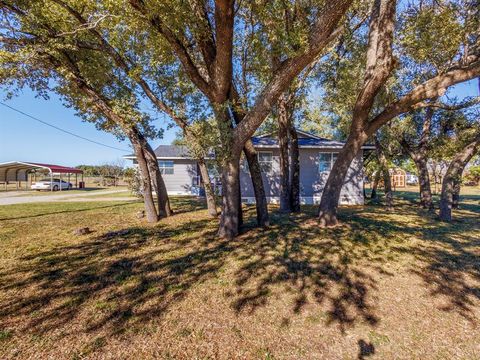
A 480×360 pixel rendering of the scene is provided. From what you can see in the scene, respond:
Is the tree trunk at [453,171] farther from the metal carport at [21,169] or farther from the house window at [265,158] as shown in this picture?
the metal carport at [21,169]

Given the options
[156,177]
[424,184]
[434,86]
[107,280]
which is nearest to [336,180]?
[434,86]

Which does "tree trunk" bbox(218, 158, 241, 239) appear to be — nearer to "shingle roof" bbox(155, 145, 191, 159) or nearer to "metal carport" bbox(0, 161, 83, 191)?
"shingle roof" bbox(155, 145, 191, 159)

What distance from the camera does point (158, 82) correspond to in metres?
7.69

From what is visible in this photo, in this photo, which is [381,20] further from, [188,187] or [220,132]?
[188,187]

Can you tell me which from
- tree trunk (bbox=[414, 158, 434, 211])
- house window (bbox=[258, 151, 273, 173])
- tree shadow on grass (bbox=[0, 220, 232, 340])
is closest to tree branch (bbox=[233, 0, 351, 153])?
tree shadow on grass (bbox=[0, 220, 232, 340])

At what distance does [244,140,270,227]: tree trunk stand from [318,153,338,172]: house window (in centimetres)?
771

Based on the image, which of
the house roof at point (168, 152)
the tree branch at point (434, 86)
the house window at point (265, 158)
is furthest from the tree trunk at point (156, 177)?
the house roof at point (168, 152)

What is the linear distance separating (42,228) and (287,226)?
7652 mm

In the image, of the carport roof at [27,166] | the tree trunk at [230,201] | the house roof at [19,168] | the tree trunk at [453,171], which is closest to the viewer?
the tree trunk at [230,201]

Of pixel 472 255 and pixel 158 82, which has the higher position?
pixel 158 82

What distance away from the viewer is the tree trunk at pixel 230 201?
5703 millimetres

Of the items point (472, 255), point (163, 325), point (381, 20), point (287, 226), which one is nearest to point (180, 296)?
point (163, 325)

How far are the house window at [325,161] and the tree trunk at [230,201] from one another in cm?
885

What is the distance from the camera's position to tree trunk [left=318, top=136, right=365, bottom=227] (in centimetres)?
694
